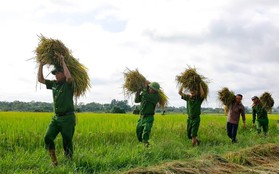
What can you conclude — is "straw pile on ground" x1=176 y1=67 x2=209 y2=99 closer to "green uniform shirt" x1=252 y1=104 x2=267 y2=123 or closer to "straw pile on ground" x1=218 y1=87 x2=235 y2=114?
"straw pile on ground" x1=218 y1=87 x2=235 y2=114

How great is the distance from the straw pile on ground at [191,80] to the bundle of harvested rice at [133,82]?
116cm

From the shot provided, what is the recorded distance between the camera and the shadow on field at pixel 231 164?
17.4 ft

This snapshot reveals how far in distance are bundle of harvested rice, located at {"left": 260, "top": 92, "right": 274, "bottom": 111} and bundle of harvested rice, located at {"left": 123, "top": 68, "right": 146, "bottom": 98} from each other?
20.6ft

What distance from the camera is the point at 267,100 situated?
43.5 ft

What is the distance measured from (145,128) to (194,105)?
1.75m

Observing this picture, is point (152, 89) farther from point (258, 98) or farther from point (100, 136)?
point (258, 98)

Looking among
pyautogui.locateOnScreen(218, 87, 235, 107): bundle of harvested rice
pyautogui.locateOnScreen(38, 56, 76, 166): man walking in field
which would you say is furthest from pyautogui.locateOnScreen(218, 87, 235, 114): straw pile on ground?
pyautogui.locateOnScreen(38, 56, 76, 166): man walking in field

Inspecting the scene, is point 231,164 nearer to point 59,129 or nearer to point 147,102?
point 147,102

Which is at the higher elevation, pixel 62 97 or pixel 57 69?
pixel 57 69

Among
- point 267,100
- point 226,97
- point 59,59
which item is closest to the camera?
point 59,59

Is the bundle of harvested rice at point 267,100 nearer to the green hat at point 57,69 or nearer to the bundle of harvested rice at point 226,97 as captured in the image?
the bundle of harvested rice at point 226,97

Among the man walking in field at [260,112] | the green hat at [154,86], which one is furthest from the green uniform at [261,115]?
the green hat at [154,86]

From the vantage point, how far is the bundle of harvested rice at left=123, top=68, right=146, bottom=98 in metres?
8.65

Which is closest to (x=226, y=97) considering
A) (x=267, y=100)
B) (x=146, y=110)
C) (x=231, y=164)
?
(x=267, y=100)
